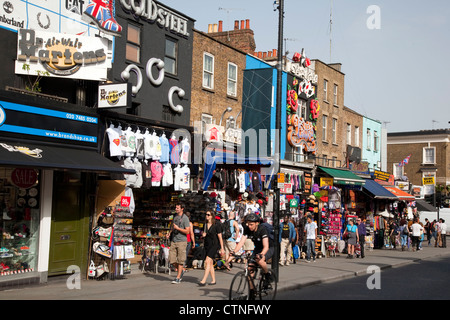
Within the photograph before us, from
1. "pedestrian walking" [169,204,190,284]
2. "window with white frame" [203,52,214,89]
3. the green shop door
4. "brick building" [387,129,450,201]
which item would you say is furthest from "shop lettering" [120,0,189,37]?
"brick building" [387,129,450,201]

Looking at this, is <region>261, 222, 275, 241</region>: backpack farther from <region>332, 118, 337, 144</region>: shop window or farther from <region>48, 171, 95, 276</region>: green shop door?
<region>332, 118, 337, 144</region>: shop window

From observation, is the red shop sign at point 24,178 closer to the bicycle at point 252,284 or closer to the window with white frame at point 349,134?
the bicycle at point 252,284

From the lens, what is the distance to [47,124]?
42.2 ft

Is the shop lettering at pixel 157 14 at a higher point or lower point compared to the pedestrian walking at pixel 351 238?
higher

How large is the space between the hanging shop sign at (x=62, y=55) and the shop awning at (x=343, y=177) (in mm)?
15653

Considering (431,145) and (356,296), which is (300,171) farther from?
(431,145)

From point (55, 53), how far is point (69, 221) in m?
4.52

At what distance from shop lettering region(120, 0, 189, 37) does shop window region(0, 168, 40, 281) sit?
281 inches

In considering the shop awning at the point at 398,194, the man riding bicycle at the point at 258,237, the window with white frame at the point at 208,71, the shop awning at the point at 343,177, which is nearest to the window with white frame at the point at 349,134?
the shop awning at the point at 398,194

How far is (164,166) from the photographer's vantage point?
653 inches

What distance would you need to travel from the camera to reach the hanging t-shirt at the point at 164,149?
1644cm

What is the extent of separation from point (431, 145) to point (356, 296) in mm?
50925

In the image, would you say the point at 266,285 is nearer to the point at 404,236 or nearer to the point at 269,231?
the point at 269,231
